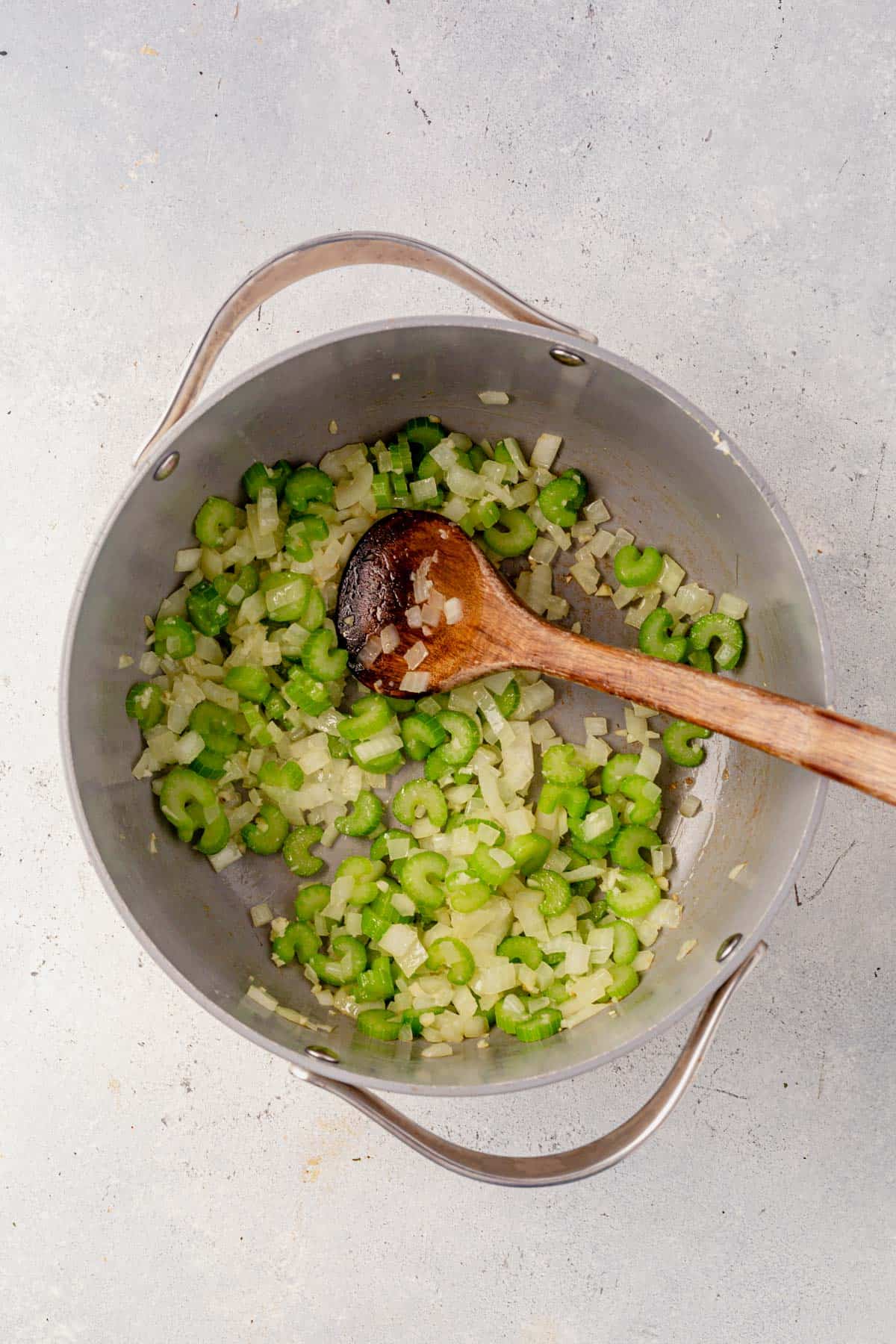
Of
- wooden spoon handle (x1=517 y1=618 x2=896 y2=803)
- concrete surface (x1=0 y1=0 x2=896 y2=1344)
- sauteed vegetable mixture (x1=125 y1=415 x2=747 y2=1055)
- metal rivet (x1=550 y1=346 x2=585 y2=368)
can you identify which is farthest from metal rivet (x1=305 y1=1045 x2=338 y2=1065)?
metal rivet (x1=550 y1=346 x2=585 y2=368)

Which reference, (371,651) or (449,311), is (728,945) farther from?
(449,311)

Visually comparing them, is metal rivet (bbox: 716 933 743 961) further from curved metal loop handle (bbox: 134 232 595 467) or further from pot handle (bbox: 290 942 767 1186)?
curved metal loop handle (bbox: 134 232 595 467)

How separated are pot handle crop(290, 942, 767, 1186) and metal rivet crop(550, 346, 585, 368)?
1123mm

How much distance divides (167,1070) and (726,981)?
1.25m

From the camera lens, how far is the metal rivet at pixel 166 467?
1.88 m

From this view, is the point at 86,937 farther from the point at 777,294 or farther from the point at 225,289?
the point at 777,294

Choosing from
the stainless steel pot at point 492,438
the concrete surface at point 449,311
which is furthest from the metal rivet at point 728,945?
the concrete surface at point 449,311

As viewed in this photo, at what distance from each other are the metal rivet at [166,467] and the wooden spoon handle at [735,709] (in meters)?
0.76

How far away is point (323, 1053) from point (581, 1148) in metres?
0.51

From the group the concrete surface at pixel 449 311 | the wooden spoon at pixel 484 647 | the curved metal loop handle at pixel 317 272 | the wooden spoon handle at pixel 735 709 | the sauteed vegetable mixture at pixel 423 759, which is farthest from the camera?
the concrete surface at pixel 449 311

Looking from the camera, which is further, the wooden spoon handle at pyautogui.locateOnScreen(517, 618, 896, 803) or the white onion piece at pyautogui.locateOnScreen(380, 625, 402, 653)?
the white onion piece at pyautogui.locateOnScreen(380, 625, 402, 653)

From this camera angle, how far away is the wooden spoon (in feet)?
5.70

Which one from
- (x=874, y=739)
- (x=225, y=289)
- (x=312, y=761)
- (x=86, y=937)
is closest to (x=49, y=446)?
(x=225, y=289)

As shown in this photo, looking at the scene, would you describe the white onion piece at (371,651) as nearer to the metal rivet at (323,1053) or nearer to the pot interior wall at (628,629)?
the pot interior wall at (628,629)
